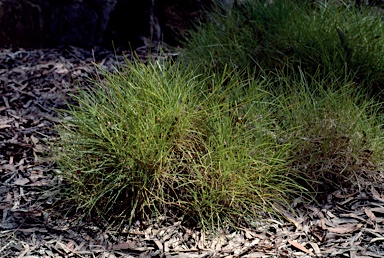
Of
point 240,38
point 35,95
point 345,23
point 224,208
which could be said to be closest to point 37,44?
point 35,95

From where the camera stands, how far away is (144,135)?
283cm

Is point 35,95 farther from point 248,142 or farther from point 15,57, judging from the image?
point 248,142

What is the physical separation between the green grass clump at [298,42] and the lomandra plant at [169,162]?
33.9 inches

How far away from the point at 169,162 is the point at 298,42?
1762 mm

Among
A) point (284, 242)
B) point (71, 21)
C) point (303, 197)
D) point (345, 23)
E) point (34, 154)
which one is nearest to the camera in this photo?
Result: point (284, 242)

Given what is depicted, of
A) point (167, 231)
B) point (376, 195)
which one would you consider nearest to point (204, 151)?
point (167, 231)

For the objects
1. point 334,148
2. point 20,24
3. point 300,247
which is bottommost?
point 300,247

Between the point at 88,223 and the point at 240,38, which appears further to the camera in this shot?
the point at 240,38

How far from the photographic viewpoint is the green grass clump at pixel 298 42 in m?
3.91

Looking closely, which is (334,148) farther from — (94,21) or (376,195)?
(94,21)

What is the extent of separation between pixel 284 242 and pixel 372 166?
864 mm

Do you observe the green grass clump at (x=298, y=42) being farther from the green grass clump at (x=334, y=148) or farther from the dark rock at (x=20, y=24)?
the dark rock at (x=20, y=24)

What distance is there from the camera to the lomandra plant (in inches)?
110

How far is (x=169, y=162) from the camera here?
2834mm
